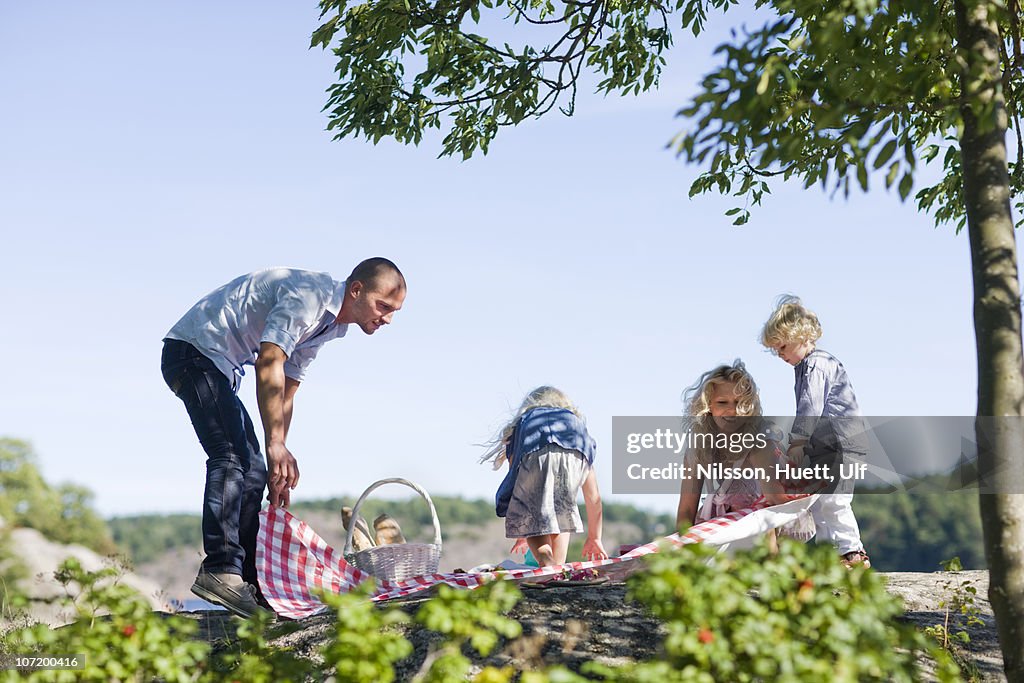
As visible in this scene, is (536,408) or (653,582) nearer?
(653,582)

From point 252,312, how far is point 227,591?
140 centimetres

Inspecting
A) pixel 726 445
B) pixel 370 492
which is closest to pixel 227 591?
pixel 370 492

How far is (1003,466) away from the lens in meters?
3.83

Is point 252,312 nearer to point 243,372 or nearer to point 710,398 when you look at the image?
point 243,372

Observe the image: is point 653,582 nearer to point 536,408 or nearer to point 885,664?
point 885,664

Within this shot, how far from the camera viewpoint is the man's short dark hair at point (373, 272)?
5.26 metres

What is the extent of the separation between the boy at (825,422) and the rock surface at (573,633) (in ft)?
1.68

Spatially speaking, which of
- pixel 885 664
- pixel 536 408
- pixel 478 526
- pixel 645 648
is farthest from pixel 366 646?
pixel 478 526

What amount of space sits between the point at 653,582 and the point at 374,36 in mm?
5000

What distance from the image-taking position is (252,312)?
5281 millimetres

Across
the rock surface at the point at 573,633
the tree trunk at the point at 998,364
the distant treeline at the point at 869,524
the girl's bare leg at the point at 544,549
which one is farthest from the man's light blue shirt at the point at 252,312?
the distant treeline at the point at 869,524

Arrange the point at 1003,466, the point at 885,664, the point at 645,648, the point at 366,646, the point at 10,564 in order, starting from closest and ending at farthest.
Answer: the point at 885,664 → the point at 366,646 → the point at 1003,466 → the point at 645,648 → the point at 10,564

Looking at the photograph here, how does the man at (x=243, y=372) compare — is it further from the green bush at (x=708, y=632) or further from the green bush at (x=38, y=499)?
the green bush at (x=38, y=499)

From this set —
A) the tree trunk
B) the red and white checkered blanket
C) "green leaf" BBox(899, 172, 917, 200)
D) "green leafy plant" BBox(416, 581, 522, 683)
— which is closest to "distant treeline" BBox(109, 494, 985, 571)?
the red and white checkered blanket
